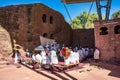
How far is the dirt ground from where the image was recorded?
42.5 ft

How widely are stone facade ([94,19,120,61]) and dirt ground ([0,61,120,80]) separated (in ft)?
4.00

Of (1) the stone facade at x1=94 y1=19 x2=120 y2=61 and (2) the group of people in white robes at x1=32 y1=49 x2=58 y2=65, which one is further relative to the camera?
(1) the stone facade at x1=94 y1=19 x2=120 y2=61

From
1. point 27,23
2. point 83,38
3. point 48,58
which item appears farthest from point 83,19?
point 48,58

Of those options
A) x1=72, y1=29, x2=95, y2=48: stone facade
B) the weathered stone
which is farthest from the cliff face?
x1=72, y1=29, x2=95, y2=48: stone facade

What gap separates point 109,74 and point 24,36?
35.5 feet

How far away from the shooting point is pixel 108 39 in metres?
17.2

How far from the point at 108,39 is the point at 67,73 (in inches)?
208

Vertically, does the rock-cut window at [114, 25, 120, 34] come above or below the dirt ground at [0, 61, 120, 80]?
above

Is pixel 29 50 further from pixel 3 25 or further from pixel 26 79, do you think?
pixel 26 79

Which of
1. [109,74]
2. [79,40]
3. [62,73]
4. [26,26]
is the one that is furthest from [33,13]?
[109,74]

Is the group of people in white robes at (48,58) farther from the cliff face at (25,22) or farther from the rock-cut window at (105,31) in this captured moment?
the cliff face at (25,22)

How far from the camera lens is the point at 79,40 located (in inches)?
1009

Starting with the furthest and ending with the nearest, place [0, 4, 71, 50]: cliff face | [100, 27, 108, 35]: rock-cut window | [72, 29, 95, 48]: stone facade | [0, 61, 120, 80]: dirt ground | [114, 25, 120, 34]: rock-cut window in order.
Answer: [72, 29, 95, 48]: stone facade
[0, 4, 71, 50]: cliff face
[100, 27, 108, 35]: rock-cut window
[114, 25, 120, 34]: rock-cut window
[0, 61, 120, 80]: dirt ground

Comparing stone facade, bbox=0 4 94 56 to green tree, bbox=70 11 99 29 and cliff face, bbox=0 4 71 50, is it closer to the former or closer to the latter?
cliff face, bbox=0 4 71 50
